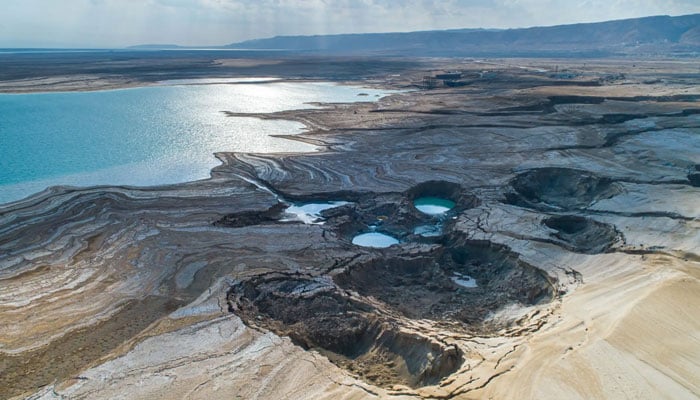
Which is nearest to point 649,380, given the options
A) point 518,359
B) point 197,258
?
point 518,359

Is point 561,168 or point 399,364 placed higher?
point 561,168

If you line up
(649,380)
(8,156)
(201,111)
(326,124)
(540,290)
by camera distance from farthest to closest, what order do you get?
(201,111), (326,124), (8,156), (540,290), (649,380)

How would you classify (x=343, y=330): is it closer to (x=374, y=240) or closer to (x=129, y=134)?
(x=374, y=240)

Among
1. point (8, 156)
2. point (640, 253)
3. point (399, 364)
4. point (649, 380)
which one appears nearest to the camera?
point (649, 380)

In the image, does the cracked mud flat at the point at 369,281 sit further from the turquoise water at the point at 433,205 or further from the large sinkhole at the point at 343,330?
the turquoise water at the point at 433,205

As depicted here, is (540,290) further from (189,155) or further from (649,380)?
(189,155)

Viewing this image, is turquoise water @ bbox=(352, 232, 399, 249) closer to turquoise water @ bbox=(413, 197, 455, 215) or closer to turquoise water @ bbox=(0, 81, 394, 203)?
turquoise water @ bbox=(413, 197, 455, 215)

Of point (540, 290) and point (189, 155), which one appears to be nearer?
point (540, 290)

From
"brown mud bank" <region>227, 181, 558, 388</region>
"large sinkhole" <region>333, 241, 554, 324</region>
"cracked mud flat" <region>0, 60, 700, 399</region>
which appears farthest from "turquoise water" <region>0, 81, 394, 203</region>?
"large sinkhole" <region>333, 241, 554, 324</region>
